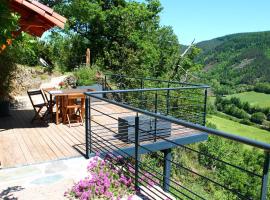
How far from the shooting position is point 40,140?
569cm

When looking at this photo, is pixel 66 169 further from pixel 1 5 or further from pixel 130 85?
pixel 130 85

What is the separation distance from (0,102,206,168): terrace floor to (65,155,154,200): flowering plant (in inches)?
27.6

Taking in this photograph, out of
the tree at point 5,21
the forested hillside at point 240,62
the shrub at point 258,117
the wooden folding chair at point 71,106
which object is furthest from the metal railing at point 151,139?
the forested hillside at point 240,62

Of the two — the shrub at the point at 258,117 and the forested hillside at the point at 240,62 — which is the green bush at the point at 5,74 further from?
the shrub at the point at 258,117

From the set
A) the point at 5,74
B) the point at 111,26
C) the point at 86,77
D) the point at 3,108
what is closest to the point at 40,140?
the point at 3,108

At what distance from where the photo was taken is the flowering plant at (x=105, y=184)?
3502 mm

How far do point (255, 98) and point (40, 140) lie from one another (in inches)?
2632

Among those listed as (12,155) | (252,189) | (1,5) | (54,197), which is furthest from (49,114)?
(252,189)

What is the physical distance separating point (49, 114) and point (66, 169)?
13.4 feet

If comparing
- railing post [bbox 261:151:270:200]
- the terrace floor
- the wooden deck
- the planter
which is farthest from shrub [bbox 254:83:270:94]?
railing post [bbox 261:151:270:200]

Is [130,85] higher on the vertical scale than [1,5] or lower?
lower

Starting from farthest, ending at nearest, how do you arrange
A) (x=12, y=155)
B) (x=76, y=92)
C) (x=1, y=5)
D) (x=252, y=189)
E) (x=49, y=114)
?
(x=252, y=189)
(x=49, y=114)
(x=76, y=92)
(x=12, y=155)
(x=1, y=5)

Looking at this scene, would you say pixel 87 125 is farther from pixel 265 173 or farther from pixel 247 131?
pixel 247 131

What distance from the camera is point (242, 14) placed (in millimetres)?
62125
